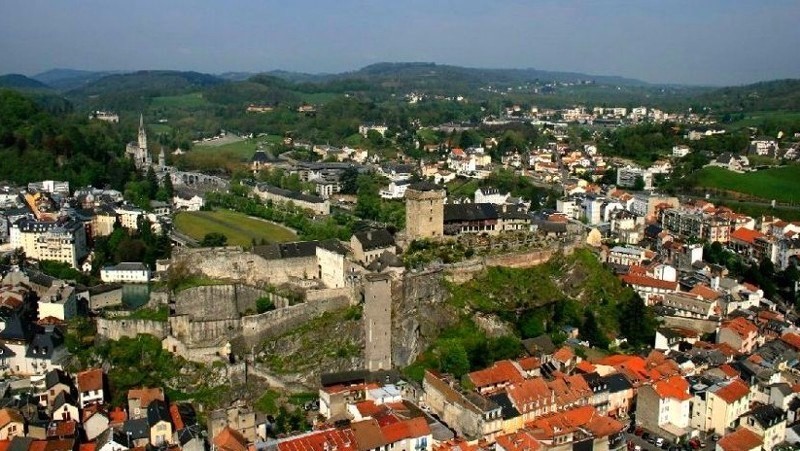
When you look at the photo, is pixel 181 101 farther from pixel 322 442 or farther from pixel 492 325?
pixel 322 442

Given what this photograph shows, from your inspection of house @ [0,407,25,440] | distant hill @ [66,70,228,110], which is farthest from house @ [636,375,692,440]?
distant hill @ [66,70,228,110]

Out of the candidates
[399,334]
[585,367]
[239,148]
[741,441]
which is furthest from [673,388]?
[239,148]

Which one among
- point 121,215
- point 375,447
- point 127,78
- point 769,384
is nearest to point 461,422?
point 375,447

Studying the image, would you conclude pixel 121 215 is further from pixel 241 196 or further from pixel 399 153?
pixel 399 153

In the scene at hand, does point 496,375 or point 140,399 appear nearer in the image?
point 140,399

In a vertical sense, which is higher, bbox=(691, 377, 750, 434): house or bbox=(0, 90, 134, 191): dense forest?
bbox=(0, 90, 134, 191): dense forest

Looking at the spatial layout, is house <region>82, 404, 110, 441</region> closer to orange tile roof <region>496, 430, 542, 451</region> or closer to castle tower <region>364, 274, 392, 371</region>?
castle tower <region>364, 274, 392, 371</region>
